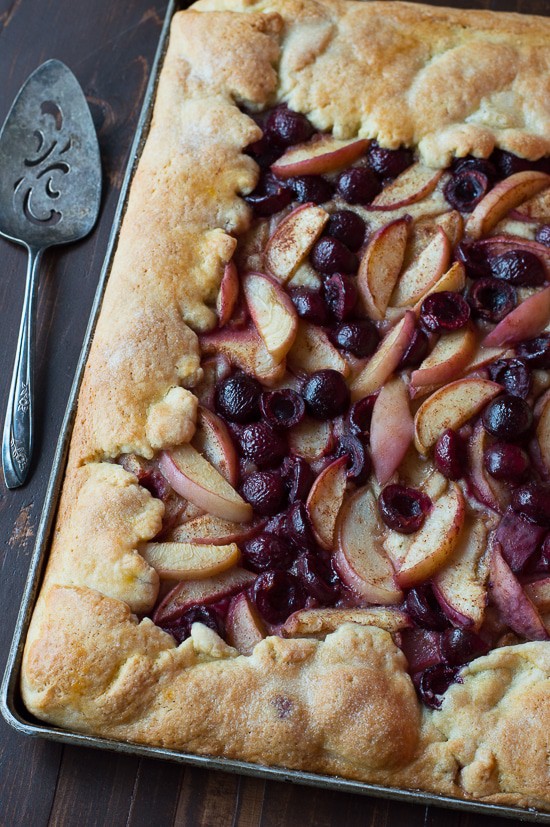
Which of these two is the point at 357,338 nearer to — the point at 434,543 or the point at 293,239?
the point at 293,239

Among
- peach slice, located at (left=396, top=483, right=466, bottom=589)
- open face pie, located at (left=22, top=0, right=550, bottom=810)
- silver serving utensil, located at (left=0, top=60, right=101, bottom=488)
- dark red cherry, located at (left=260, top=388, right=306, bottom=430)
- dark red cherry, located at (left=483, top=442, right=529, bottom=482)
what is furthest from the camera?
silver serving utensil, located at (left=0, top=60, right=101, bottom=488)

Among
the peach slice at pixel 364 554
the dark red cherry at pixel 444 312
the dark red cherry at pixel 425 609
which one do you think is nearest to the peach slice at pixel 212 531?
the peach slice at pixel 364 554

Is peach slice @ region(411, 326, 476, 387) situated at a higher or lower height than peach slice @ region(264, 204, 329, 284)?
lower

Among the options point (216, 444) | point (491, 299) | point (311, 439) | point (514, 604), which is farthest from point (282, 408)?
→ point (514, 604)

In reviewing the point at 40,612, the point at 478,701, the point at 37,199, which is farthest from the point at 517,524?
the point at 37,199

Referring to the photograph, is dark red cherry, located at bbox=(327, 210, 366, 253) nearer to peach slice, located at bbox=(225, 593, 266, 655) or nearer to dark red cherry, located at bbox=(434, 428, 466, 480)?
dark red cherry, located at bbox=(434, 428, 466, 480)

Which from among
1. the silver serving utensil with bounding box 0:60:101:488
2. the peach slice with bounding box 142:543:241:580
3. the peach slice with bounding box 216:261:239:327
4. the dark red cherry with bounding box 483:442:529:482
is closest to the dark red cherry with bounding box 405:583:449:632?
the dark red cherry with bounding box 483:442:529:482

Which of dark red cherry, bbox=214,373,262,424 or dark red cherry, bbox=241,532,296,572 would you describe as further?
dark red cherry, bbox=214,373,262,424
